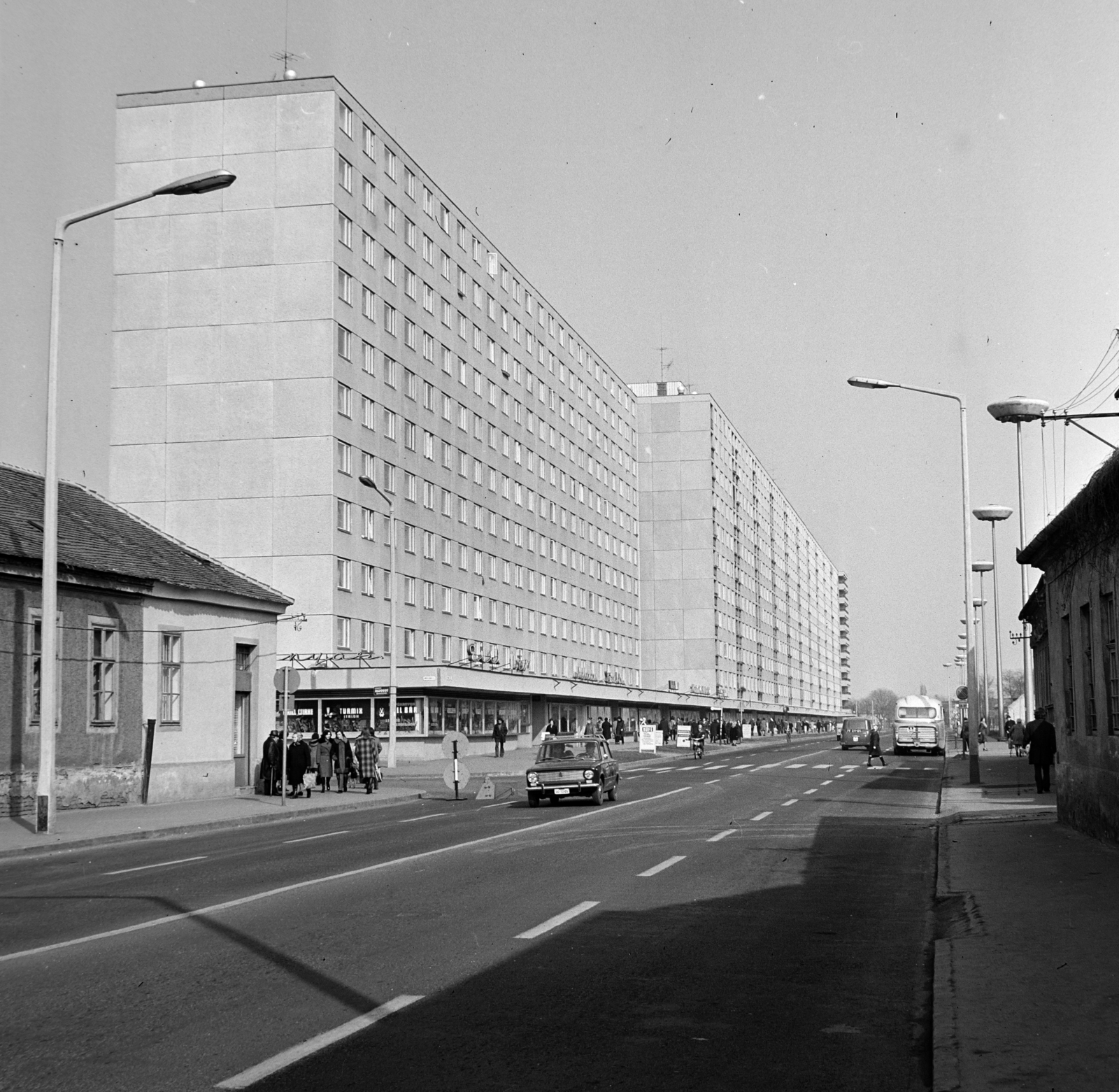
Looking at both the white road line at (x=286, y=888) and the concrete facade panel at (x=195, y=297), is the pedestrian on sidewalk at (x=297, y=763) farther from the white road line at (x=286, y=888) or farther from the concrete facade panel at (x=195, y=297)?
the concrete facade panel at (x=195, y=297)

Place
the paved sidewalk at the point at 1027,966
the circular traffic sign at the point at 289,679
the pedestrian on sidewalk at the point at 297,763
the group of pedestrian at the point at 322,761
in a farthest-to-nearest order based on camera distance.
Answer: the group of pedestrian at the point at 322,761
the pedestrian on sidewalk at the point at 297,763
the circular traffic sign at the point at 289,679
the paved sidewalk at the point at 1027,966

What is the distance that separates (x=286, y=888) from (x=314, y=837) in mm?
7926

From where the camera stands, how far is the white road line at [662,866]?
48.5 feet

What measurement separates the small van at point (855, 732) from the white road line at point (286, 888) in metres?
55.3

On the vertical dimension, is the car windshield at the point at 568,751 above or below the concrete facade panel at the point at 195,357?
below

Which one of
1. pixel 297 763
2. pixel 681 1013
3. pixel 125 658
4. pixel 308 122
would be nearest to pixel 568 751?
pixel 297 763

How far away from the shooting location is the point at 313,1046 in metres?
6.74

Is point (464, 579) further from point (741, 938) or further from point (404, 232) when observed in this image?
point (741, 938)

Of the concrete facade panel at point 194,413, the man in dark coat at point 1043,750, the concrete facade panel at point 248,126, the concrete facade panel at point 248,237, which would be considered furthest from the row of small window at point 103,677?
the concrete facade panel at point 248,126

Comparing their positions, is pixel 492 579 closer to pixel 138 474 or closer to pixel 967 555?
pixel 138 474

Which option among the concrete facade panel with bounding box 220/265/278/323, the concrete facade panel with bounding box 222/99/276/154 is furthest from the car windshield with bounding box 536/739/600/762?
the concrete facade panel with bounding box 222/99/276/154

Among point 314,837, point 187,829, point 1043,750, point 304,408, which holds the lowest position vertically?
point 187,829

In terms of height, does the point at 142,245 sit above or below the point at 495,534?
above

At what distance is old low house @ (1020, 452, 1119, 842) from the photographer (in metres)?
16.1
